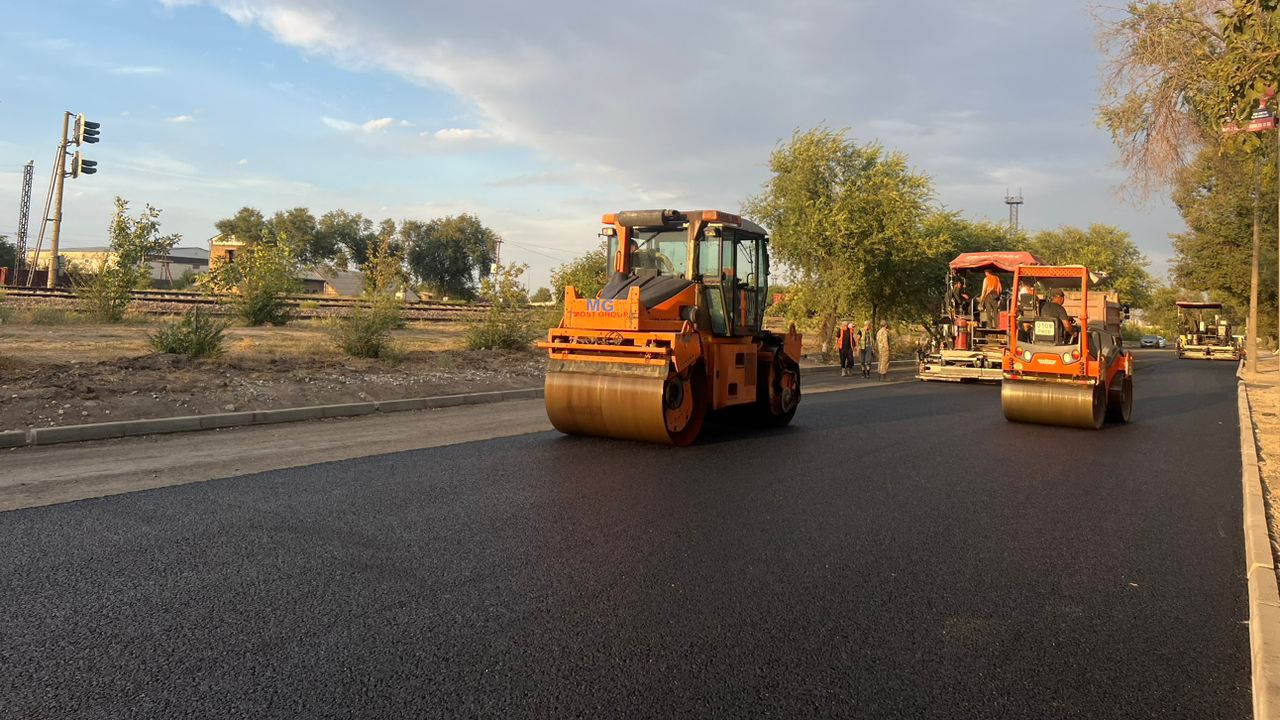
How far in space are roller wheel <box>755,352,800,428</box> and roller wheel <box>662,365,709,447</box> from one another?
58.5 inches

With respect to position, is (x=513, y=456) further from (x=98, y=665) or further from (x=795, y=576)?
(x=98, y=665)

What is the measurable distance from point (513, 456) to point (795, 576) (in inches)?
166

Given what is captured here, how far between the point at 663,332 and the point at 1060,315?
6561 millimetres

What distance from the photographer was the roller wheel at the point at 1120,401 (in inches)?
476

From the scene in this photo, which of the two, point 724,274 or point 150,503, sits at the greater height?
point 724,274

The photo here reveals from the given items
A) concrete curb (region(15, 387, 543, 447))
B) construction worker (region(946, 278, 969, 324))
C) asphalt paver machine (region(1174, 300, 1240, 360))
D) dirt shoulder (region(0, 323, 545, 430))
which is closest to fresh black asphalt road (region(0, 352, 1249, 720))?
concrete curb (region(15, 387, 543, 447))

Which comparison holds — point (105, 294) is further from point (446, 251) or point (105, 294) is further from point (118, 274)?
point (446, 251)

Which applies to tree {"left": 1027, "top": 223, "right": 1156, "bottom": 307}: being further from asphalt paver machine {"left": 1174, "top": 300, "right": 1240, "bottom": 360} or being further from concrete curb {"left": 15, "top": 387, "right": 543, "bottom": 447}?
concrete curb {"left": 15, "top": 387, "right": 543, "bottom": 447}

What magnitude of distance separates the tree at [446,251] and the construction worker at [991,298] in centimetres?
5405

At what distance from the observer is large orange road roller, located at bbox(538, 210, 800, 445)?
8.61 meters

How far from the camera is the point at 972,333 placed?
20859 millimetres

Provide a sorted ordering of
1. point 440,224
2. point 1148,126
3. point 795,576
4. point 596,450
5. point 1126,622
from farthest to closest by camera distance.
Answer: point 440,224 < point 1148,126 < point 596,450 < point 795,576 < point 1126,622

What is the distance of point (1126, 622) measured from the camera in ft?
13.0

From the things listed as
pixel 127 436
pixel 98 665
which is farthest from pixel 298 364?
pixel 98 665
